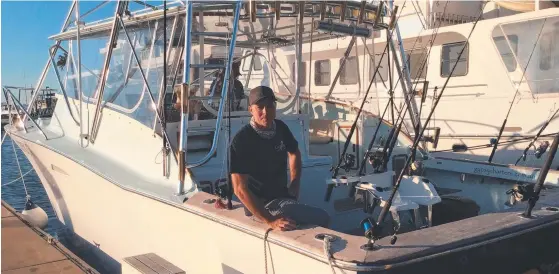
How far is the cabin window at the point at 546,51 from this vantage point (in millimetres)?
10664

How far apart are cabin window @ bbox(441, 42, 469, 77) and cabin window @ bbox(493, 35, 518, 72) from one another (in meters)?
0.82

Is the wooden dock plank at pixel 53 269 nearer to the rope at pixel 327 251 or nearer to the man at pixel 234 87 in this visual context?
the man at pixel 234 87

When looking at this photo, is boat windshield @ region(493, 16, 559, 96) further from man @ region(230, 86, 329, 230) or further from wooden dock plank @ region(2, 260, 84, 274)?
wooden dock plank @ region(2, 260, 84, 274)

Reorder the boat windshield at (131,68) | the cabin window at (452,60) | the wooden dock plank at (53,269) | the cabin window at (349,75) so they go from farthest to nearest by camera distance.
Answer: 1. the cabin window at (349,75)
2. the cabin window at (452,60)
3. the wooden dock plank at (53,269)
4. the boat windshield at (131,68)

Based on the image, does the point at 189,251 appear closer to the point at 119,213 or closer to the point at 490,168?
the point at 119,213

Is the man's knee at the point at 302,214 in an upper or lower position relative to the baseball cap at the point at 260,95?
lower

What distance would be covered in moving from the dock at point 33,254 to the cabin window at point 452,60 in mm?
9603

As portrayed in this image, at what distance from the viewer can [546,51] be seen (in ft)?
35.3

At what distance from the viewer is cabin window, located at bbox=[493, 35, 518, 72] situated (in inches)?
437

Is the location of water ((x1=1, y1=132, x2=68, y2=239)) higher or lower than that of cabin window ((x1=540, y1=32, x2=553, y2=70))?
lower

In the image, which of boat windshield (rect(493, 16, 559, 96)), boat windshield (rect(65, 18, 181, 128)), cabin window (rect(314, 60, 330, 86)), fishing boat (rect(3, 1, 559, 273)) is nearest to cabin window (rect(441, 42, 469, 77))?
boat windshield (rect(493, 16, 559, 96))

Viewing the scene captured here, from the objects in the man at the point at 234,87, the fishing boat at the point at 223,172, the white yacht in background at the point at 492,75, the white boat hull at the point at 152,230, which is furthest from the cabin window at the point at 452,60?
the white boat hull at the point at 152,230

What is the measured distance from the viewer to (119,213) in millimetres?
5059

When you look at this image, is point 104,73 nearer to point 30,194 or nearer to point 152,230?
point 152,230
